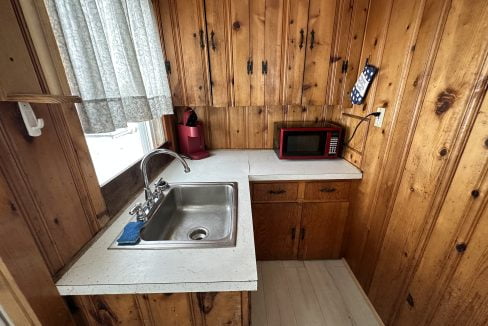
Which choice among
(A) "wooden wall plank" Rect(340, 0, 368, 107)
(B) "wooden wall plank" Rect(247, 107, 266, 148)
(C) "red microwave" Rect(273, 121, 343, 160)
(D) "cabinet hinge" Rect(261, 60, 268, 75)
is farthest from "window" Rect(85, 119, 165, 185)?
(A) "wooden wall plank" Rect(340, 0, 368, 107)

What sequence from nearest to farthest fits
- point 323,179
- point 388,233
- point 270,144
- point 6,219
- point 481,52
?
point 6,219 < point 481,52 < point 388,233 < point 323,179 < point 270,144

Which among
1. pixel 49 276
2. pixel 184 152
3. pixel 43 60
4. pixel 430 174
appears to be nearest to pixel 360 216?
pixel 430 174

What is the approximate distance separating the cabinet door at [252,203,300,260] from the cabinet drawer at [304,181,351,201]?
0.48 ft

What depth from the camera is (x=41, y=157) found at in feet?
2.07

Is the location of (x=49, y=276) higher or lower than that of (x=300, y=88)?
lower

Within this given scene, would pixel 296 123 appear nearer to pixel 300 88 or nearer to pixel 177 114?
pixel 300 88

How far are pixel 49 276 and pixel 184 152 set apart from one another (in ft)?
4.01

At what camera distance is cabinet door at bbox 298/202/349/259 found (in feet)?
5.15

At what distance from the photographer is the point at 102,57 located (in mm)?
737

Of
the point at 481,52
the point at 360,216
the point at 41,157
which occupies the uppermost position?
the point at 481,52

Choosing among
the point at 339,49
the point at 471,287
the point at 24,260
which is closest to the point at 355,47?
the point at 339,49

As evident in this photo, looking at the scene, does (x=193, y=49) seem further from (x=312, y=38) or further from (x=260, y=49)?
(x=312, y=38)

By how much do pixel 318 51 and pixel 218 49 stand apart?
71 centimetres

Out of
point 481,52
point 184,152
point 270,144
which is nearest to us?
point 481,52
